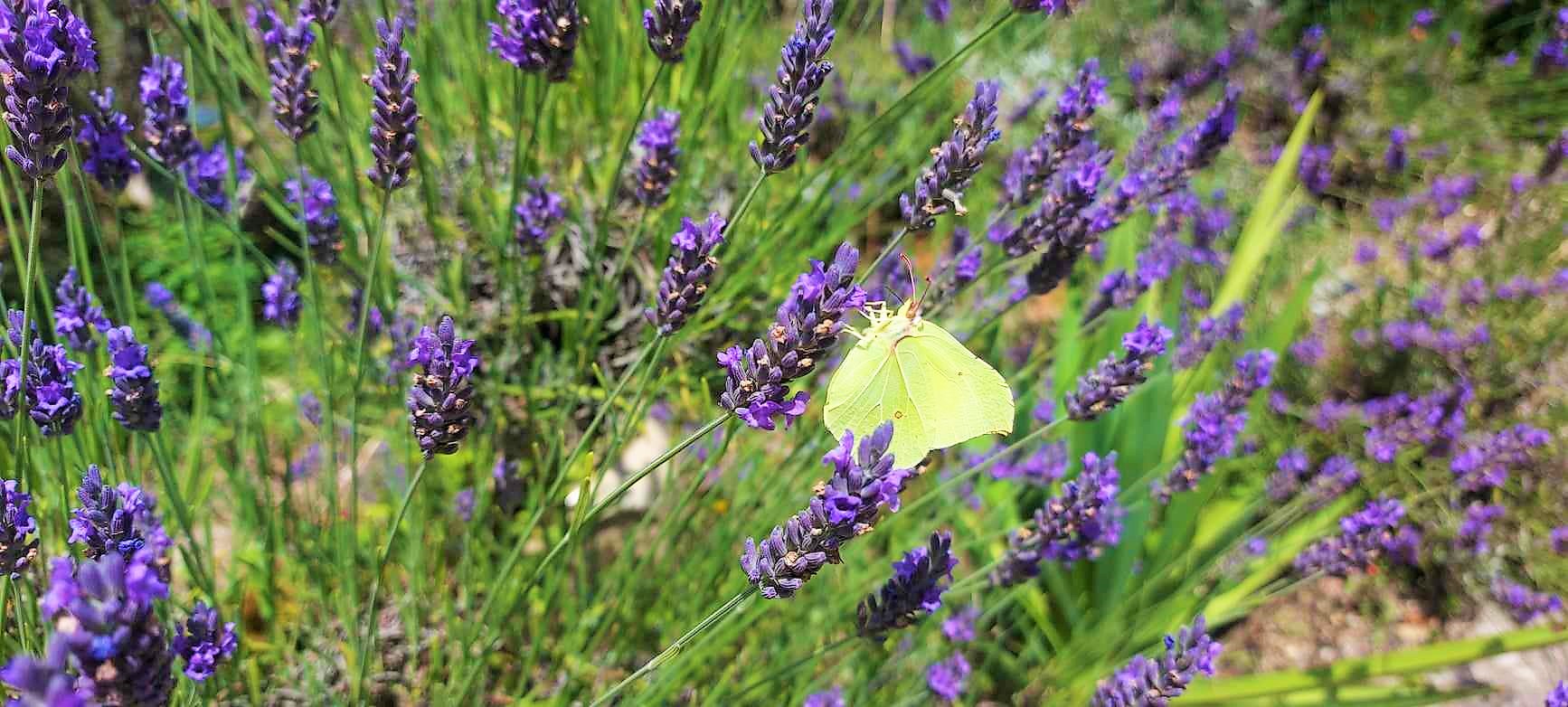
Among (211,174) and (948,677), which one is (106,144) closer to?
(211,174)

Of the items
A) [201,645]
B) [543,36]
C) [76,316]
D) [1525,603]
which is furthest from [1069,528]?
[1525,603]

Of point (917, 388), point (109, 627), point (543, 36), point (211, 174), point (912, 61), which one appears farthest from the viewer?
point (912, 61)

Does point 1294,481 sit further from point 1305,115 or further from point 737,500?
point 737,500

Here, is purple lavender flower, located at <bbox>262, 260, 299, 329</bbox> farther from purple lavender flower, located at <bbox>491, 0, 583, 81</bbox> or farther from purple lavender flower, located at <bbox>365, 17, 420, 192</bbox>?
purple lavender flower, located at <bbox>491, 0, 583, 81</bbox>

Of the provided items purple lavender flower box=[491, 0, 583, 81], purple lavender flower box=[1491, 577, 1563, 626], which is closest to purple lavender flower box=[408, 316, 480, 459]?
purple lavender flower box=[491, 0, 583, 81]

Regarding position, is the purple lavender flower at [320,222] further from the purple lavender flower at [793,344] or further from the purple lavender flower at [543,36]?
the purple lavender flower at [793,344]

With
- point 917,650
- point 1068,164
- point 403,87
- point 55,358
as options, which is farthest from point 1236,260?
point 55,358
